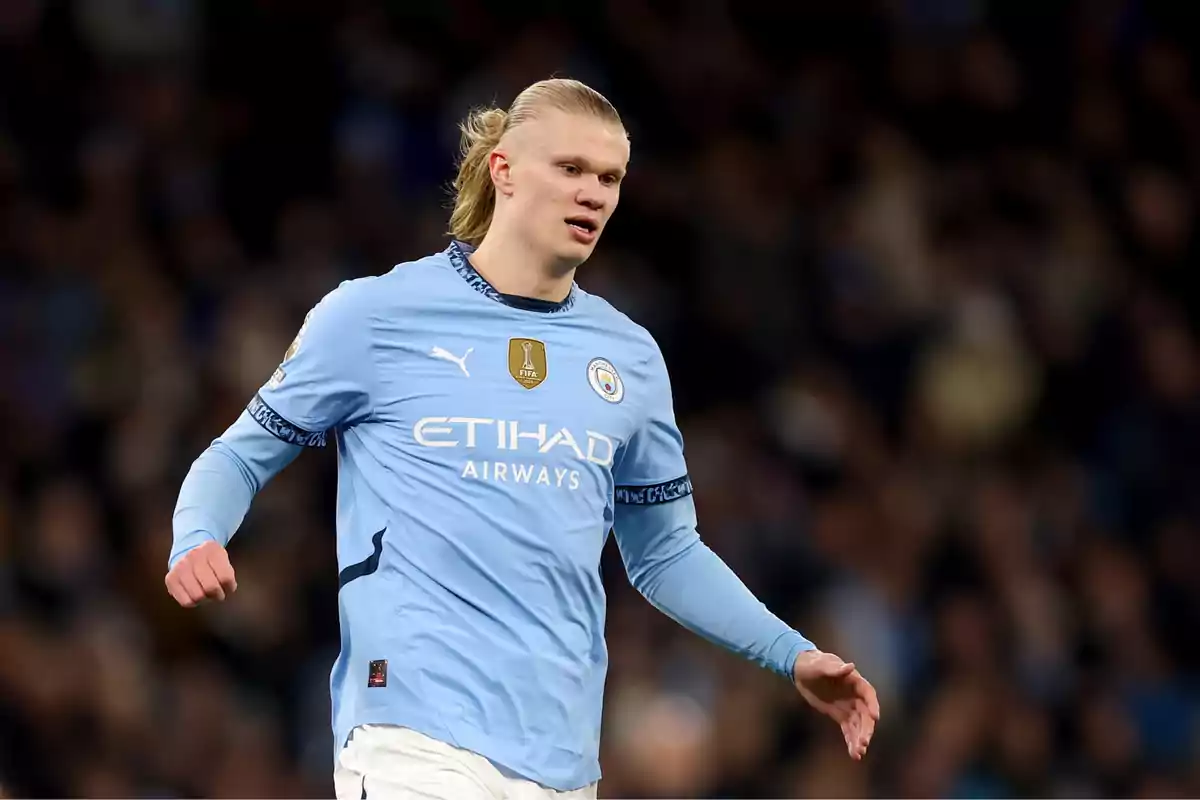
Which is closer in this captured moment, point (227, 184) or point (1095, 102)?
point (227, 184)

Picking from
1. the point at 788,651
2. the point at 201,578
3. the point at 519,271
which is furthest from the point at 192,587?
the point at 788,651

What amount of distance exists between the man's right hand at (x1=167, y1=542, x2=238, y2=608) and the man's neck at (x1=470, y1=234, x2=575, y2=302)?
843 millimetres

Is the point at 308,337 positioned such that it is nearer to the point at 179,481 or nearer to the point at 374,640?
the point at 374,640

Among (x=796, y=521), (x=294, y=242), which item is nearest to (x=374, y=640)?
(x=796, y=521)

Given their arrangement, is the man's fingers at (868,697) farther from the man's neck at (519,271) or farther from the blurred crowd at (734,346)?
the blurred crowd at (734,346)

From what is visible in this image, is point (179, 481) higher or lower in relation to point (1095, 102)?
lower

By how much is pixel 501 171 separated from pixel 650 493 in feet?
2.45

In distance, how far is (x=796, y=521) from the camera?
8250 millimetres

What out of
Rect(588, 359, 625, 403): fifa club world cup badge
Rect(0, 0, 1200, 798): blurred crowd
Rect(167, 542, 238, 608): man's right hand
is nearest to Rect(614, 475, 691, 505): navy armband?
Rect(588, 359, 625, 403): fifa club world cup badge

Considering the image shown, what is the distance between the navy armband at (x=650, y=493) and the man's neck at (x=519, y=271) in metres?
0.45

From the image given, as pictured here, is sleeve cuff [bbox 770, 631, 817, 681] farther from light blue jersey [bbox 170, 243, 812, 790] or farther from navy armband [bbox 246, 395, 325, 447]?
navy armband [bbox 246, 395, 325, 447]

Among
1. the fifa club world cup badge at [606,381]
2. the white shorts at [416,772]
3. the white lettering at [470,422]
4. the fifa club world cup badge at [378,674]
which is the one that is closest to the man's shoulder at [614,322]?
the fifa club world cup badge at [606,381]

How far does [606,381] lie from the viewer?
3.72 m

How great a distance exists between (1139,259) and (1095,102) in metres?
1.10
